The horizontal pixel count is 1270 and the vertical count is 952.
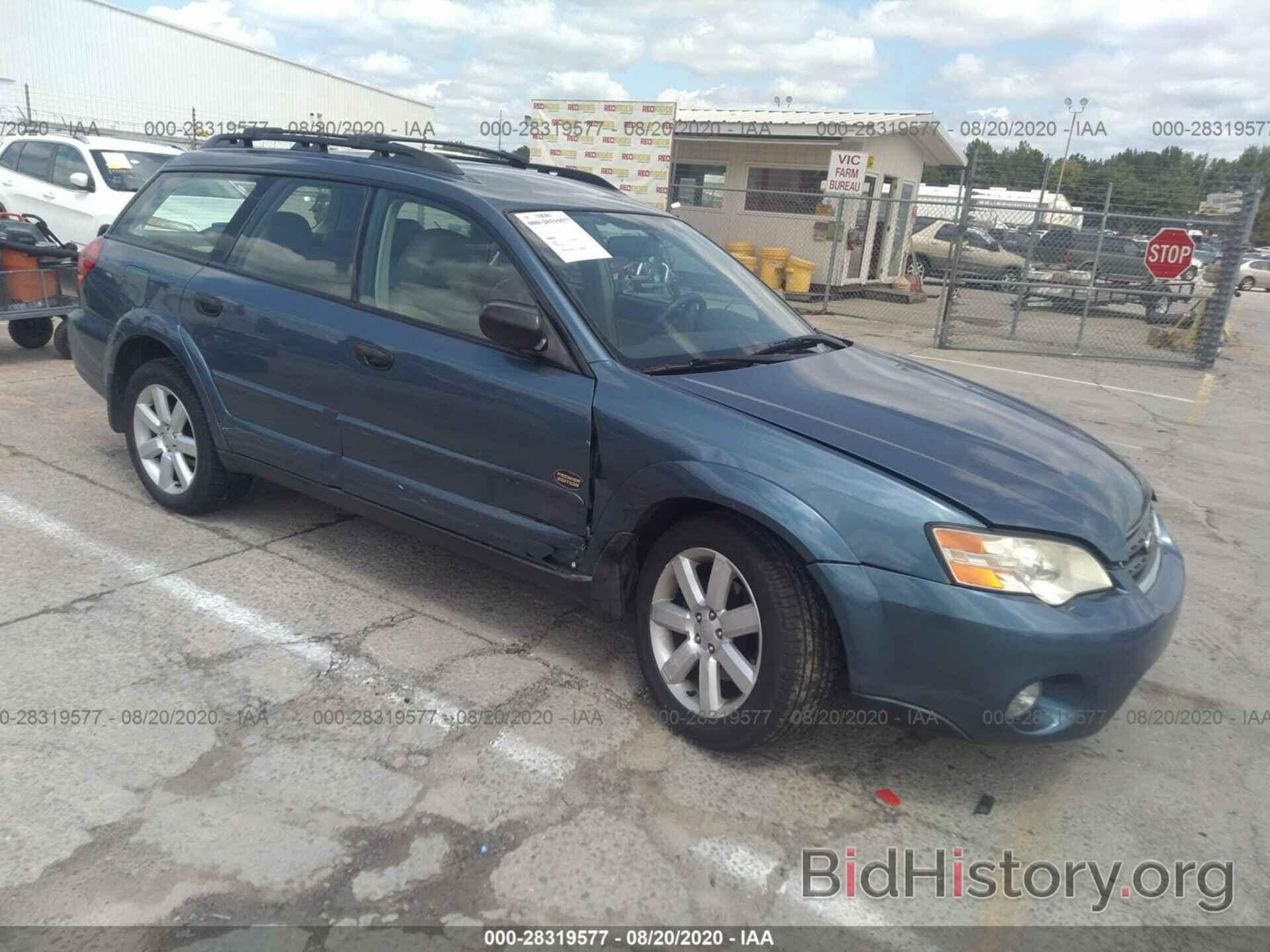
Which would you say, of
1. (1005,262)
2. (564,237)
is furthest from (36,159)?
(1005,262)

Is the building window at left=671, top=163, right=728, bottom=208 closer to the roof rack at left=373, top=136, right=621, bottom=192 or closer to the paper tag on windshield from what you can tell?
the roof rack at left=373, top=136, right=621, bottom=192

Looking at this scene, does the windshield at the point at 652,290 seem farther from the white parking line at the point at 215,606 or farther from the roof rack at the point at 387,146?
the white parking line at the point at 215,606

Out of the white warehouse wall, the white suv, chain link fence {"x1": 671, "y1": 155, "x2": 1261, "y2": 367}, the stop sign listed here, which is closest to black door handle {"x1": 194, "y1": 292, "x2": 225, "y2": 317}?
the white suv

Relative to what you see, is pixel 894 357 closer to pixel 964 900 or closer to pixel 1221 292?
pixel 964 900

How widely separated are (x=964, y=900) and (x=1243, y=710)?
5.99ft

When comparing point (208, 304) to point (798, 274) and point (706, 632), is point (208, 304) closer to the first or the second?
point (706, 632)

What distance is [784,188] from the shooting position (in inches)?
757

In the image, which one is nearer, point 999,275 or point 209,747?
point 209,747

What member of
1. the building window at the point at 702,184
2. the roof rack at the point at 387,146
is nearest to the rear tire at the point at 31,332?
the roof rack at the point at 387,146

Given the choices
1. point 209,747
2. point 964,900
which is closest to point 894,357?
point 964,900

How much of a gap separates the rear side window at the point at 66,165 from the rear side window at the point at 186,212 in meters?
7.26

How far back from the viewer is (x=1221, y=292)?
12.8m

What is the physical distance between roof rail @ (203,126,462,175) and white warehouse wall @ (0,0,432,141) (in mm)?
21531

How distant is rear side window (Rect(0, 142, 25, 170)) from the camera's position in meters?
11.6
